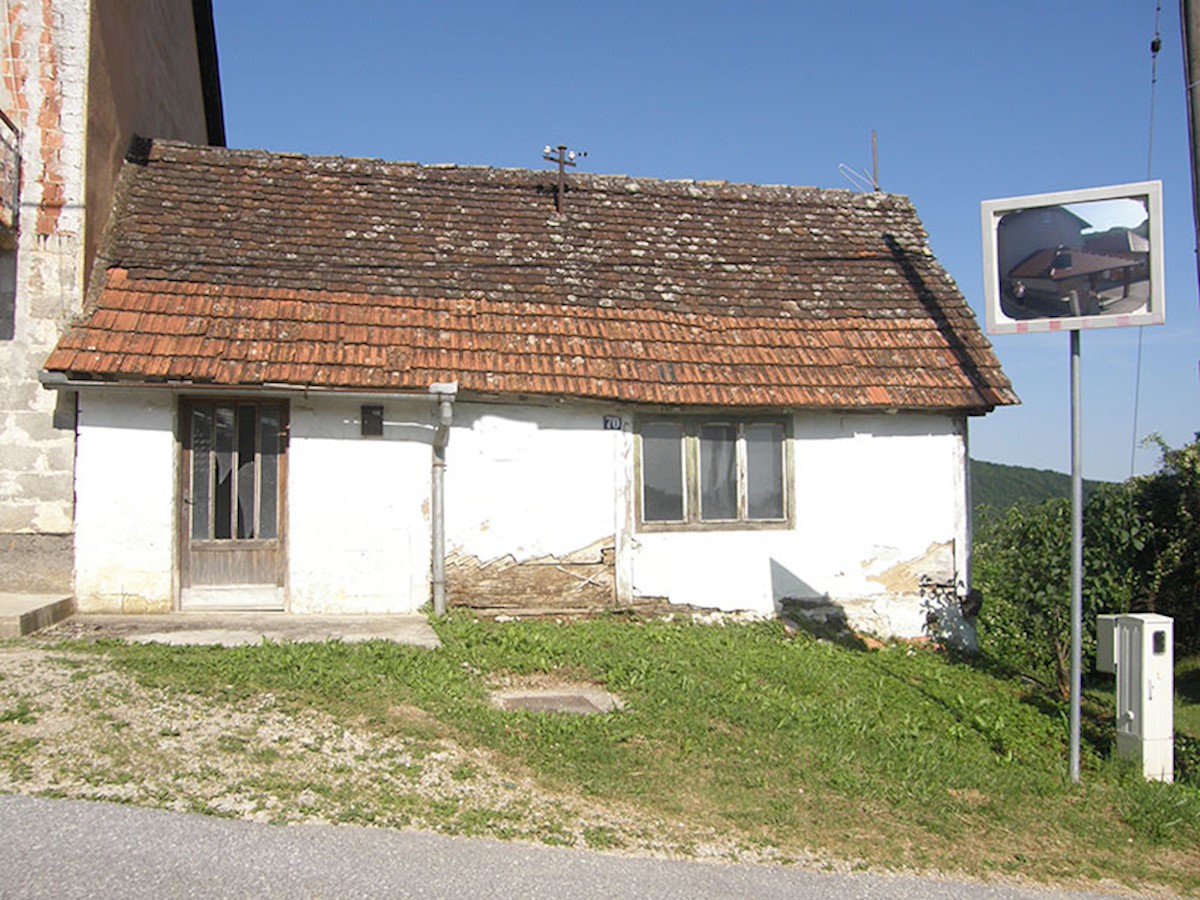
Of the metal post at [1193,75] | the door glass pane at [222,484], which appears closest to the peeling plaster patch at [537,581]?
the door glass pane at [222,484]

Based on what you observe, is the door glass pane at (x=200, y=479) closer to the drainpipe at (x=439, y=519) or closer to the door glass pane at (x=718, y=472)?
the drainpipe at (x=439, y=519)

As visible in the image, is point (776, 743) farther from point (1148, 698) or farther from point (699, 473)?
point (699, 473)

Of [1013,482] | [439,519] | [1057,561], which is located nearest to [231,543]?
[439,519]

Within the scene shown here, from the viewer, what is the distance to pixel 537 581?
34.3 feet

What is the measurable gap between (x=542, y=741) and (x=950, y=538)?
21.9ft

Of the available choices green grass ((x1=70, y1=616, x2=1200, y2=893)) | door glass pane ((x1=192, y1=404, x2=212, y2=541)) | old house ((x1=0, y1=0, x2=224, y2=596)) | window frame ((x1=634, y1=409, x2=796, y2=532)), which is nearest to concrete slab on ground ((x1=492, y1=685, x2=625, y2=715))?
green grass ((x1=70, y1=616, x2=1200, y2=893))

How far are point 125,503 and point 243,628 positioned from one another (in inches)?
70.3

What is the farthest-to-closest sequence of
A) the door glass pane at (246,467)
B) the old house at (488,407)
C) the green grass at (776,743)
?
the door glass pane at (246,467) < the old house at (488,407) < the green grass at (776,743)

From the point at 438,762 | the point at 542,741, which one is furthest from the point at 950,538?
the point at 438,762

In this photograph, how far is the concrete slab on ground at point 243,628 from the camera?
28.3ft

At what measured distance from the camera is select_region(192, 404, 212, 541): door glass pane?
392 inches

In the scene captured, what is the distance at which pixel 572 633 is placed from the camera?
9617mm

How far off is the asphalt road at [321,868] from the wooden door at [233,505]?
200 inches

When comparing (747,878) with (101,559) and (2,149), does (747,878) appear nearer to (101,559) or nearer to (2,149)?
(101,559)
